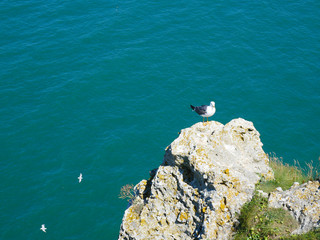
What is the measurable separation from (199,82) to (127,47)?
40.0ft

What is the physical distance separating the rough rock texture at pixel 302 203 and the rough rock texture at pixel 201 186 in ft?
4.17

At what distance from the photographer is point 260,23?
48.2m

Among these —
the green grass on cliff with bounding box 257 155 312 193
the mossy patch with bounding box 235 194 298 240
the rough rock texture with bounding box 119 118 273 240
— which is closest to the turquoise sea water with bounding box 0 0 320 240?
the rough rock texture with bounding box 119 118 273 240

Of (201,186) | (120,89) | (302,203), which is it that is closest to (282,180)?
(302,203)

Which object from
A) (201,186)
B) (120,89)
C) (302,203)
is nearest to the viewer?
(302,203)

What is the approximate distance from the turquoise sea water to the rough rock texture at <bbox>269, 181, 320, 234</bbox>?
16.5 meters

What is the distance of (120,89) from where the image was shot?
40.4m

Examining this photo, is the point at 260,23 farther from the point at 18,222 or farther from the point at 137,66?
the point at 18,222

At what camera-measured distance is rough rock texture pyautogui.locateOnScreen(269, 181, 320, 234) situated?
13.5 metres

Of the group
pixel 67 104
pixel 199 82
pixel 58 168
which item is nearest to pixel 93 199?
pixel 58 168

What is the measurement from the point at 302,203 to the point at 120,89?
2944 cm

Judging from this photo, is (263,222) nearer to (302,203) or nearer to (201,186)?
(302,203)

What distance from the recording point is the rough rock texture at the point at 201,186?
46.8ft

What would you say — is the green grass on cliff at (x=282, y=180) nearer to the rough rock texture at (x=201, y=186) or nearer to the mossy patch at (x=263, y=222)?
the rough rock texture at (x=201, y=186)
